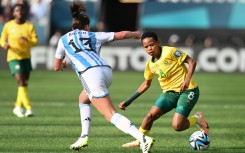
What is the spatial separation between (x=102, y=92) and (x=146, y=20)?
2320cm

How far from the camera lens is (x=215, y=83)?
26.5 m

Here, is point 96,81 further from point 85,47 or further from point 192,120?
point 192,120

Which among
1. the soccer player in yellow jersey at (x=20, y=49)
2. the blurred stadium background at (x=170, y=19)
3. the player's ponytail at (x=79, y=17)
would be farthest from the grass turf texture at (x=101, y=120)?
the blurred stadium background at (x=170, y=19)

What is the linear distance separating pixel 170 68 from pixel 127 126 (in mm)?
1772

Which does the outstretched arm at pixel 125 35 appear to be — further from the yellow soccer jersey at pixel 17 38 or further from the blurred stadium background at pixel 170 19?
the blurred stadium background at pixel 170 19

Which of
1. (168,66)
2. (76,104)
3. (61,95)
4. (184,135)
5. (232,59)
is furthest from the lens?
(232,59)

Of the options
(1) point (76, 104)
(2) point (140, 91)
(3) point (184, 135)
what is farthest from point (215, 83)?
(2) point (140, 91)

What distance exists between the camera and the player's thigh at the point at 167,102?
11555 millimetres

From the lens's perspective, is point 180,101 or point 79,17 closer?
point 79,17

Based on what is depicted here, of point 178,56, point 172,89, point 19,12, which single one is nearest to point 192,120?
point 172,89

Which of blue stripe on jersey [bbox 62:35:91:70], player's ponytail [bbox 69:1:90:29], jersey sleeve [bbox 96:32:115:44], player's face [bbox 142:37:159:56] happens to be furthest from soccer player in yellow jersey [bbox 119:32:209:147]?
player's ponytail [bbox 69:1:90:29]

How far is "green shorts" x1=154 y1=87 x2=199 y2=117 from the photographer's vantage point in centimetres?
1141

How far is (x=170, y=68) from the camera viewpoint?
454 inches

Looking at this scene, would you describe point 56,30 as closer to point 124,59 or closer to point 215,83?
point 124,59
